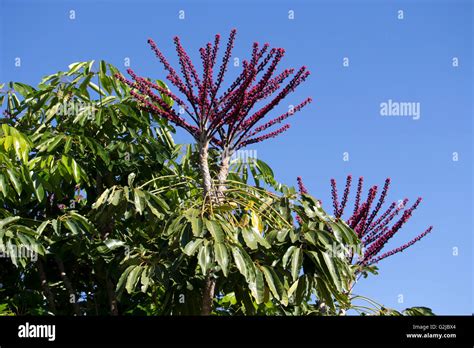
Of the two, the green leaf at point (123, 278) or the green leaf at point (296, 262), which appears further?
the green leaf at point (123, 278)

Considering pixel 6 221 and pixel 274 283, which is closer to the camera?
pixel 274 283

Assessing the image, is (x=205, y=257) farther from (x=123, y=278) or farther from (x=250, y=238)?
(x=123, y=278)

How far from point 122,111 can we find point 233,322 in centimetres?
226

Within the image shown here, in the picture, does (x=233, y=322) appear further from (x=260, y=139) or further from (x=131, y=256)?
(x=260, y=139)

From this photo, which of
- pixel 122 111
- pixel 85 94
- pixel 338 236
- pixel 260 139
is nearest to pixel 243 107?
pixel 260 139

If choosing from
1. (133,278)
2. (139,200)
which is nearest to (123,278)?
(133,278)

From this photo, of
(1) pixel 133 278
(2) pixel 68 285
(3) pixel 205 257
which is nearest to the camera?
(3) pixel 205 257

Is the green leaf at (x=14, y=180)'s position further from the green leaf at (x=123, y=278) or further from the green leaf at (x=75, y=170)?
the green leaf at (x=123, y=278)

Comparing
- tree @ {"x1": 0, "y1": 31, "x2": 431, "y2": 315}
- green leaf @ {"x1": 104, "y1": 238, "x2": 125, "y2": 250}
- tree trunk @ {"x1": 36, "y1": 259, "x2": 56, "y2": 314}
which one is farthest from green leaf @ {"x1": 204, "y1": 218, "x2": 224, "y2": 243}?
tree trunk @ {"x1": 36, "y1": 259, "x2": 56, "y2": 314}

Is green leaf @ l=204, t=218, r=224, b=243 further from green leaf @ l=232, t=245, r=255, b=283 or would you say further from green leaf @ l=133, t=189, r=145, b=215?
green leaf @ l=133, t=189, r=145, b=215

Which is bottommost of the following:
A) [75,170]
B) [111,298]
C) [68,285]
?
[111,298]

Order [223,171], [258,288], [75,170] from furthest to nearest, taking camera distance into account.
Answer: [75,170], [223,171], [258,288]

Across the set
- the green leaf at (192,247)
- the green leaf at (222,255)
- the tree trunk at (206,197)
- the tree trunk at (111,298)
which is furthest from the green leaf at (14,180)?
the green leaf at (222,255)

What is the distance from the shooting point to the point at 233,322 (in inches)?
159
